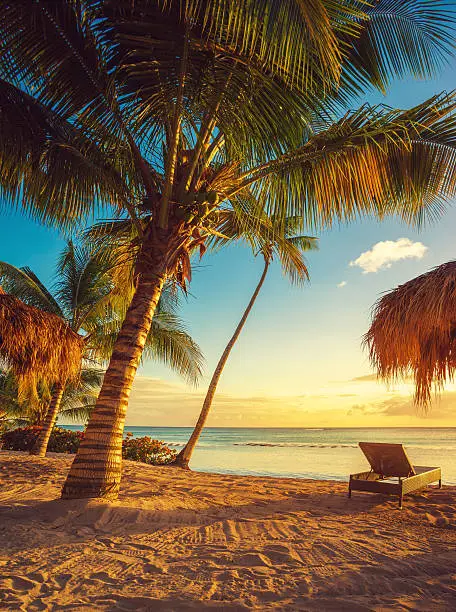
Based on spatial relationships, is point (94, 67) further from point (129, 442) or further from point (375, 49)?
point (129, 442)

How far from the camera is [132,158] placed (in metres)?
6.30

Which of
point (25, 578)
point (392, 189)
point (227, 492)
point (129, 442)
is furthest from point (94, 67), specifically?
point (129, 442)

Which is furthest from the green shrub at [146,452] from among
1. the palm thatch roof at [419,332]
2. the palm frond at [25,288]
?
the palm thatch roof at [419,332]

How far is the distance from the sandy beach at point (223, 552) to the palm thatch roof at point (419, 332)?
169cm

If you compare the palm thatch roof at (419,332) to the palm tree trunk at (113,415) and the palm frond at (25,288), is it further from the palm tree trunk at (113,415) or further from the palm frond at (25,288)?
the palm frond at (25,288)

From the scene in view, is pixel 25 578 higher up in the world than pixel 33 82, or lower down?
lower down

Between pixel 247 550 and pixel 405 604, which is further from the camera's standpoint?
pixel 247 550

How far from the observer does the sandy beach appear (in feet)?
8.81

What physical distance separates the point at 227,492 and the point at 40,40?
20.5 ft

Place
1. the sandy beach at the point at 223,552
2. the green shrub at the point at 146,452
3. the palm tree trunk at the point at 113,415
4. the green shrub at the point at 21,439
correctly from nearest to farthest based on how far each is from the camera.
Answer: the sandy beach at the point at 223,552, the palm tree trunk at the point at 113,415, the green shrub at the point at 146,452, the green shrub at the point at 21,439

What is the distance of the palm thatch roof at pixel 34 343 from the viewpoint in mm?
7742

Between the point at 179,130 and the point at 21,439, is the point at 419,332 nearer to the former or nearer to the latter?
the point at 179,130

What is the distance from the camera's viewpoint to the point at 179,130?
5.82 m

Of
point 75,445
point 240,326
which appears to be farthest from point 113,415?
point 75,445
